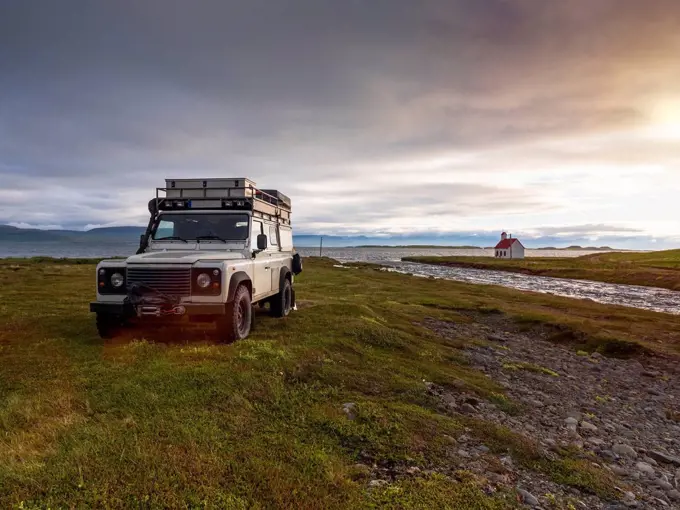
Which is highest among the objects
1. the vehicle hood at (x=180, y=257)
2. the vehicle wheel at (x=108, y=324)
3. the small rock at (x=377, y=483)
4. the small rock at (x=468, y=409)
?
the vehicle hood at (x=180, y=257)

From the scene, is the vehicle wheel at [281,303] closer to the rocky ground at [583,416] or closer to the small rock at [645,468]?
the rocky ground at [583,416]

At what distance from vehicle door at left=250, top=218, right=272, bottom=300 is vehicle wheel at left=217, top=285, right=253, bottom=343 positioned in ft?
2.51

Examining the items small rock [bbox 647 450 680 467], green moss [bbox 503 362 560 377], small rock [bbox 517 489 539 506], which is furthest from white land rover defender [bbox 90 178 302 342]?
small rock [bbox 647 450 680 467]

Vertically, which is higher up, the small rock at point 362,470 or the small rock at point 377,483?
the small rock at point 362,470

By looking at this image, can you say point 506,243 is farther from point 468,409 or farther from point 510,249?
point 468,409

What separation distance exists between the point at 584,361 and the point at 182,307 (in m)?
14.3

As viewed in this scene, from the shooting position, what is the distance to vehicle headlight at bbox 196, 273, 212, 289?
9820mm

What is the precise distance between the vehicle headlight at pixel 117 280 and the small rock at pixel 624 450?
429 inches

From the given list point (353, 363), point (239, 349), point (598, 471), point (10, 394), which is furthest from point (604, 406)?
point (10, 394)

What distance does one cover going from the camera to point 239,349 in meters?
9.93

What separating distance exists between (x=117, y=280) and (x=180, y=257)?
5.15 feet

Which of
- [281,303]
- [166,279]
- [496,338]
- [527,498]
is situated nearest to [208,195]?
[166,279]

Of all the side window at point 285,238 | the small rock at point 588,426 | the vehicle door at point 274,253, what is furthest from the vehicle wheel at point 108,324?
the small rock at point 588,426

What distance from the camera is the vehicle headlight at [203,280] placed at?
9820mm
